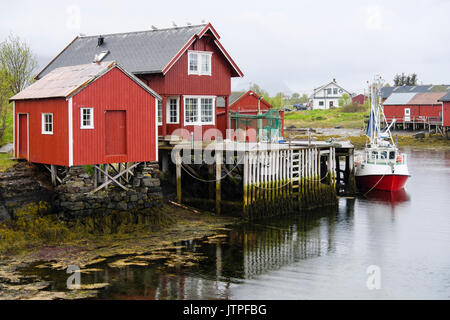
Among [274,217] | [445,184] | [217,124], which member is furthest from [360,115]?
[274,217]

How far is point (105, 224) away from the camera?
2347 centimetres

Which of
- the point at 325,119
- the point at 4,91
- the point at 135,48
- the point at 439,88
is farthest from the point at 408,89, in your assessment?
the point at 4,91

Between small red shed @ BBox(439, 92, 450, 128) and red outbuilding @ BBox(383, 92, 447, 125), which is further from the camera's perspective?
red outbuilding @ BBox(383, 92, 447, 125)

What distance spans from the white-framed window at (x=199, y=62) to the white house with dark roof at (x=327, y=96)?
87.6 meters

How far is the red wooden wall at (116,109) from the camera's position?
76.7 ft

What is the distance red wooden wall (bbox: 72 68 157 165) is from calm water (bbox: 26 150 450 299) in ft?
15.9

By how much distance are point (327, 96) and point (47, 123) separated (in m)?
98.6

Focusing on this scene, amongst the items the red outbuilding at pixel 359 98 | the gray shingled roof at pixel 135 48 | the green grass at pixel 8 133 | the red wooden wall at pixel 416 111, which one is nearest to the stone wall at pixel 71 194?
the gray shingled roof at pixel 135 48

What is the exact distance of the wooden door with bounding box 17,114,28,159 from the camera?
1024 inches

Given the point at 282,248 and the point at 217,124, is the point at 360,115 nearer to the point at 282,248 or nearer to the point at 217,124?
the point at 217,124

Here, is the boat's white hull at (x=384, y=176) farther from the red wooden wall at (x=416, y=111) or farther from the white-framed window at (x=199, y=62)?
the red wooden wall at (x=416, y=111)

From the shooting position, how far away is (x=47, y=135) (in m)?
24.2

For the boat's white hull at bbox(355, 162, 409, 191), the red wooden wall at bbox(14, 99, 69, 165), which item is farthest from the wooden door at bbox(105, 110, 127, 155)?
the boat's white hull at bbox(355, 162, 409, 191)

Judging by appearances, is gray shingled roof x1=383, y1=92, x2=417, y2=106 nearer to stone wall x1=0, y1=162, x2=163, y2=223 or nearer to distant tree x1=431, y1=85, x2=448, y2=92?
distant tree x1=431, y1=85, x2=448, y2=92
